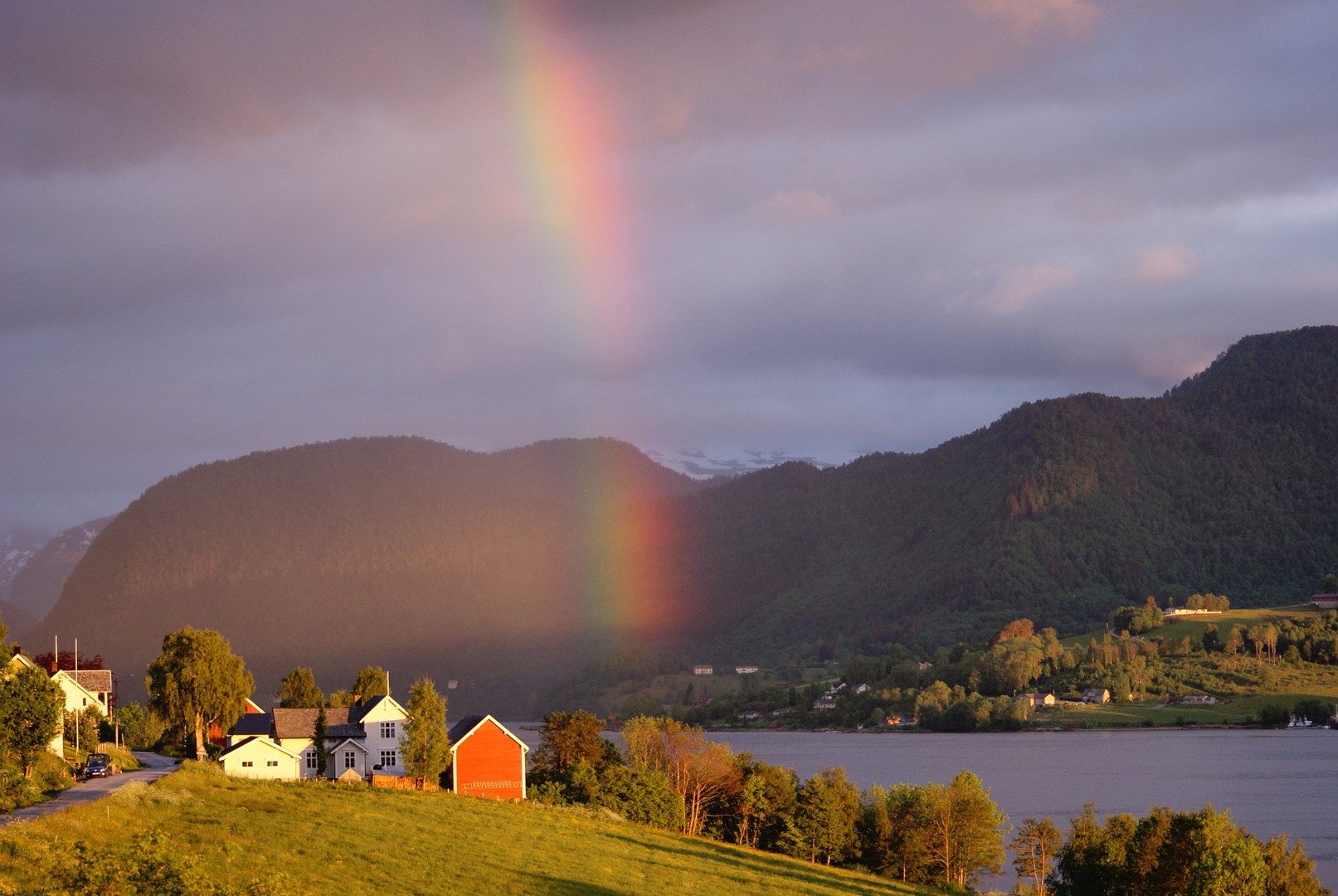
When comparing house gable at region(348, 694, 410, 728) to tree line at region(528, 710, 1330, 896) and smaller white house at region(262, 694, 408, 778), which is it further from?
tree line at region(528, 710, 1330, 896)

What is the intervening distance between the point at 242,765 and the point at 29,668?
15.9m

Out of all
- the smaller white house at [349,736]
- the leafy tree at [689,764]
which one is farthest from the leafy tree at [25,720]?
the leafy tree at [689,764]

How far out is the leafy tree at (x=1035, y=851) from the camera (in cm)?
6128

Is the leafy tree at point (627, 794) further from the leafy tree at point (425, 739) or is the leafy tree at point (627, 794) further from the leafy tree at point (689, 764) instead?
the leafy tree at point (425, 739)

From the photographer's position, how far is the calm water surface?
91.8 meters

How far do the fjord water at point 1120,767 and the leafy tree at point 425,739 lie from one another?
34707mm

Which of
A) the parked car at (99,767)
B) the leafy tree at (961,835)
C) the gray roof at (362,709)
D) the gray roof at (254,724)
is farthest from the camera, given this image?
the gray roof at (362,709)

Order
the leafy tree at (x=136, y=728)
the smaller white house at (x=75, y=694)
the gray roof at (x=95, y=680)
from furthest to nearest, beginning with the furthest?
the leafy tree at (x=136, y=728)
the gray roof at (x=95, y=680)
the smaller white house at (x=75, y=694)

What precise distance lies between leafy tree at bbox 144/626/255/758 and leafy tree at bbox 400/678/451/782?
13.3m

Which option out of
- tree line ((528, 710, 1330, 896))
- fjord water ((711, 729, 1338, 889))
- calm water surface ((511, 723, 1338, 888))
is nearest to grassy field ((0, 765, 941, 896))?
tree line ((528, 710, 1330, 896))

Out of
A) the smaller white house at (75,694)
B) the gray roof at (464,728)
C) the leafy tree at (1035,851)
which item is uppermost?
the smaller white house at (75,694)

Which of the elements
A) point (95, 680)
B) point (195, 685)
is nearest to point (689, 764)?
point (195, 685)

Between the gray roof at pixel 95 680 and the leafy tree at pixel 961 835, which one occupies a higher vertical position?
the gray roof at pixel 95 680

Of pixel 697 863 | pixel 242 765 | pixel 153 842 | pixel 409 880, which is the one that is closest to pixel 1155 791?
pixel 697 863
